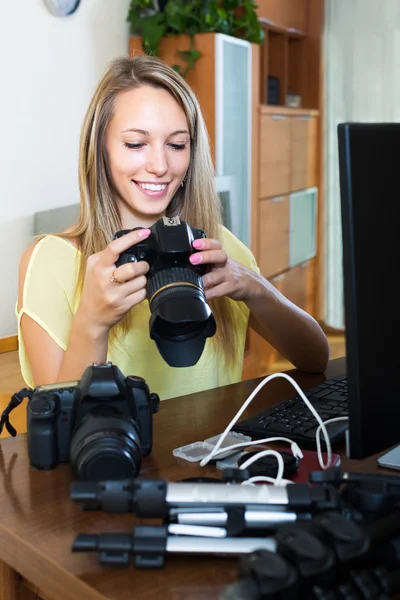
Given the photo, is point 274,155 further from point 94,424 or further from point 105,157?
point 94,424

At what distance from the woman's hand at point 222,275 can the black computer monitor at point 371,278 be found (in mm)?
402

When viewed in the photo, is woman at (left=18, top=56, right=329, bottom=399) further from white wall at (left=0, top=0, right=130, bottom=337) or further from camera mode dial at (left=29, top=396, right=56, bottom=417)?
white wall at (left=0, top=0, right=130, bottom=337)

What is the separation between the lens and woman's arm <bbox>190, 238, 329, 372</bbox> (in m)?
1.28

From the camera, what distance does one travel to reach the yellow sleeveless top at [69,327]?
142 centimetres

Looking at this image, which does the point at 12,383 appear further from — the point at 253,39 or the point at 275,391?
the point at 253,39

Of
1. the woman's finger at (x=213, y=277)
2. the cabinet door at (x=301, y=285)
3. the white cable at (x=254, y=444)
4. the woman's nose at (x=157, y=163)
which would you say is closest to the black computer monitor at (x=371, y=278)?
the white cable at (x=254, y=444)

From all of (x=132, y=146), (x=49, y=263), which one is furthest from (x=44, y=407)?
(x=132, y=146)

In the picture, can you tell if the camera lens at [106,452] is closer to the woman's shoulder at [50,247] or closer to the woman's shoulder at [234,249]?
the woman's shoulder at [50,247]

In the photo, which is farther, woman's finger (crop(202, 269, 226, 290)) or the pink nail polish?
woman's finger (crop(202, 269, 226, 290))

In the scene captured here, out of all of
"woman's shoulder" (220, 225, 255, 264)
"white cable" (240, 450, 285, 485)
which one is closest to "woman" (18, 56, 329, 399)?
"woman's shoulder" (220, 225, 255, 264)

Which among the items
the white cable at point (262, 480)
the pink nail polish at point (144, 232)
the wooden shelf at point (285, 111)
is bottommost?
the white cable at point (262, 480)

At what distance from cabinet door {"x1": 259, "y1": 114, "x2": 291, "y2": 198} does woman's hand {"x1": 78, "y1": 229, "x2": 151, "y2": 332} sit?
308 cm

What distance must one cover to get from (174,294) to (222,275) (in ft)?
0.90

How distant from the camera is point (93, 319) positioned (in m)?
1.19
